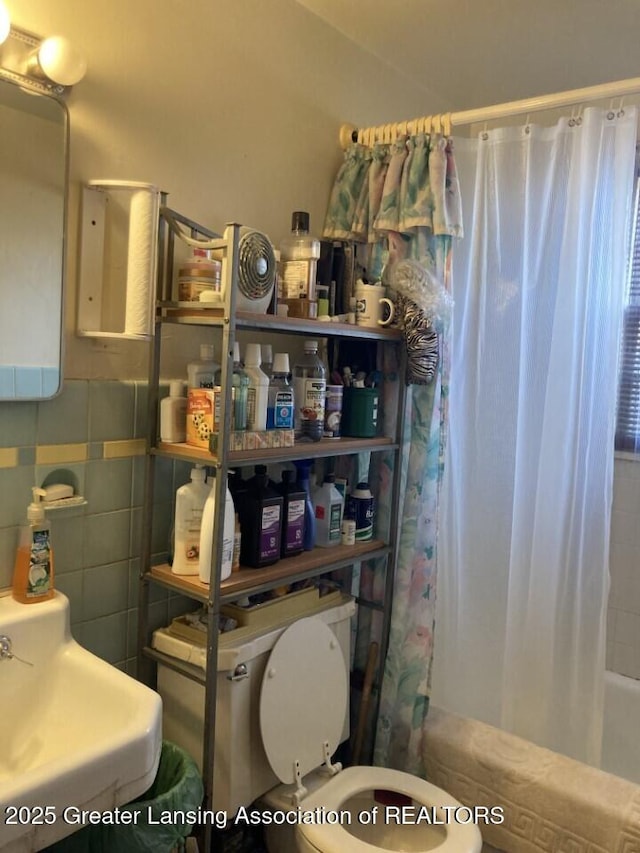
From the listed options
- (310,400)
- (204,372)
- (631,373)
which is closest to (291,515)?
(310,400)

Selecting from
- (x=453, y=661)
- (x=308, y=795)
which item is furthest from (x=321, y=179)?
(x=308, y=795)

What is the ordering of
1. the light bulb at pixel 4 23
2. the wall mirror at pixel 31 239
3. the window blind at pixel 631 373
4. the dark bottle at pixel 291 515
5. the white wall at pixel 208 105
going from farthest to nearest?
the window blind at pixel 631 373
the dark bottle at pixel 291 515
the white wall at pixel 208 105
the wall mirror at pixel 31 239
the light bulb at pixel 4 23

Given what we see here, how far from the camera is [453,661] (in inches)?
80.7

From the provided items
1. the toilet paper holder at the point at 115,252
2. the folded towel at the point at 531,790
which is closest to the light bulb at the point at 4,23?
the toilet paper holder at the point at 115,252

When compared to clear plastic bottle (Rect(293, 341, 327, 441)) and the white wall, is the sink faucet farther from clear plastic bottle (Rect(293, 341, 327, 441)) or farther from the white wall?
clear plastic bottle (Rect(293, 341, 327, 441))

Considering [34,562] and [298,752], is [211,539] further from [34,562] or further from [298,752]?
[298,752]

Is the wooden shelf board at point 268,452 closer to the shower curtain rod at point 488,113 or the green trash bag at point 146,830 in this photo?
the green trash bag at point 146,830

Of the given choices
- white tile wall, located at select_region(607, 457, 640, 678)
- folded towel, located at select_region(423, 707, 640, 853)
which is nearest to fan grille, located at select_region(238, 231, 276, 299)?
folded towel, located at select_region(423, 707, 640, 853)

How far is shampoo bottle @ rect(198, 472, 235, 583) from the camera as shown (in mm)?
1437

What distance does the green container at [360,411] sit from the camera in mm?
1876

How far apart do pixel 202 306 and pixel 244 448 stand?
12.2 inches

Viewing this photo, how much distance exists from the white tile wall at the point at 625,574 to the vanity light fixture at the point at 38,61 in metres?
2.08

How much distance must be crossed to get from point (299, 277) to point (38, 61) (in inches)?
27.5

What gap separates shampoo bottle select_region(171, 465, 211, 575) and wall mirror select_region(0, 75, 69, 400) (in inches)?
13.8
